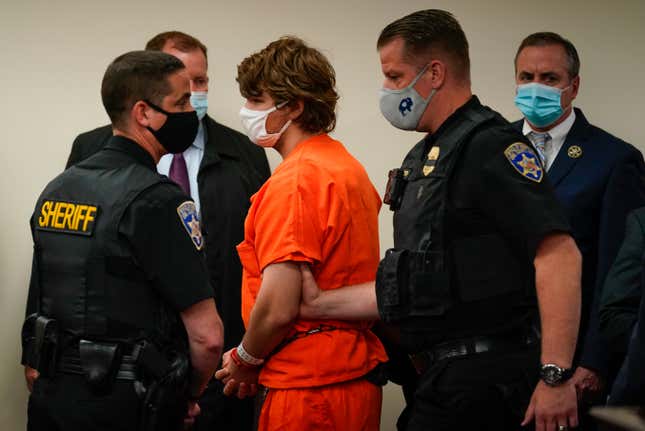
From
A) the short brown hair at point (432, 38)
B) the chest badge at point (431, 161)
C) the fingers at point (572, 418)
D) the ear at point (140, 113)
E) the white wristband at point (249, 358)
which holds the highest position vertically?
the short brown hair at point (432, 38)

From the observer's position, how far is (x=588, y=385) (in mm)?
2902

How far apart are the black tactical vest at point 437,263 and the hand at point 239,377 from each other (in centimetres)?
48

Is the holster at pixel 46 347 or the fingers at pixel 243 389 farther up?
the holster at pixel 46 347

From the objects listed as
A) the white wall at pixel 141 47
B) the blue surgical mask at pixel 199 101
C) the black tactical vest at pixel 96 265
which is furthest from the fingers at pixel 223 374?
the white wall at pixel 141 47

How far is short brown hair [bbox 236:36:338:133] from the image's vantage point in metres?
2.60

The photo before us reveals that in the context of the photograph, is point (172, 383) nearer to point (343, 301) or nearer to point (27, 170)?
point (343, 301)

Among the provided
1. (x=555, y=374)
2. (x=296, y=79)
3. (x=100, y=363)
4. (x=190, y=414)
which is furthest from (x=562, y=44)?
(x=100, y=363)

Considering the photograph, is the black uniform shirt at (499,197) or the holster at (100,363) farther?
the holster at (100,363)

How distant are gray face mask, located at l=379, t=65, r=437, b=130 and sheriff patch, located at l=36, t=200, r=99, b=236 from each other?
32.9 inches

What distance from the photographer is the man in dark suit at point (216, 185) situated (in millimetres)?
3533

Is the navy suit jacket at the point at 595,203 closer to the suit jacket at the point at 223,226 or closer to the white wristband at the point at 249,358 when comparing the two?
the white wristband at the point at 249,358

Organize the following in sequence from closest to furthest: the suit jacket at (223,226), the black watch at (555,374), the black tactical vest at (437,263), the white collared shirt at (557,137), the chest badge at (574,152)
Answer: the black watch at (555,374) < the black tactical vest at (437,263) < the chest badge at (574,152) < the white collared shirt at (557,137) < the suit jacket at (223,226)

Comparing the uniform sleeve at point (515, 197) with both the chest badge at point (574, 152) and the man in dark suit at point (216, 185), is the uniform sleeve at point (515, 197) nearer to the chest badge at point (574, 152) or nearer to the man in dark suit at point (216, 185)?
the chest badge at point (574, 152)

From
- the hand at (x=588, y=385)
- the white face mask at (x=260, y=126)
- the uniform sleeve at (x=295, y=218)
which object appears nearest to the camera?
the uniform sleeve at (x=295, y=218)
